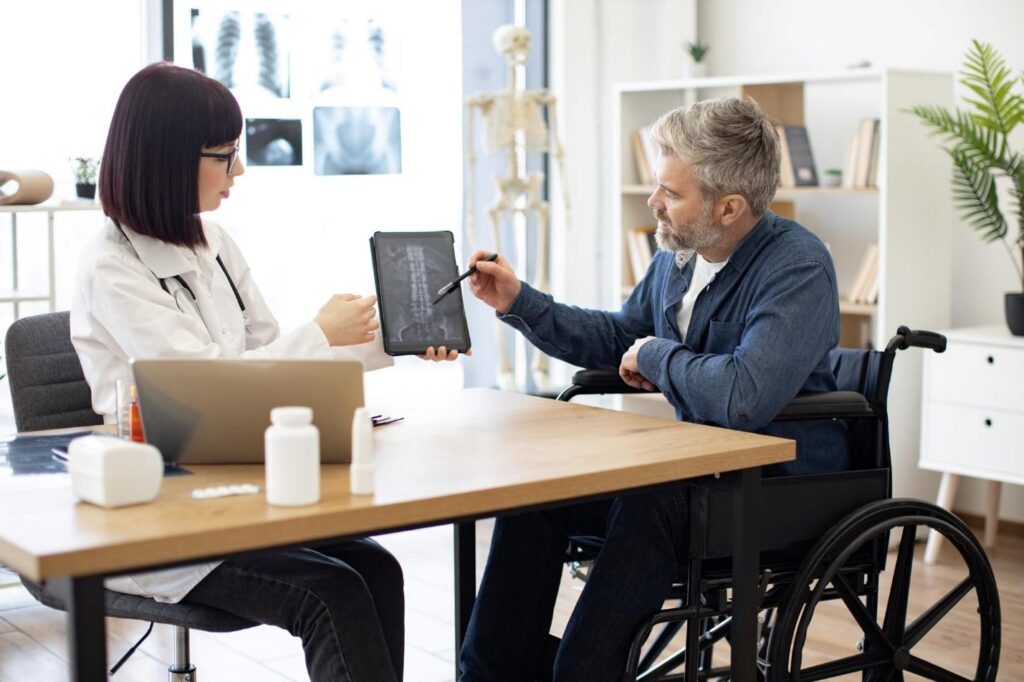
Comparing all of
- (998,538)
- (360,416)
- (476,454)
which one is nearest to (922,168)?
(998,538)

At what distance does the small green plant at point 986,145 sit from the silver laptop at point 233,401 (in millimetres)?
2626

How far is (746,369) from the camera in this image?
2.13m

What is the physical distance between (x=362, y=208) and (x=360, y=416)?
124 inches

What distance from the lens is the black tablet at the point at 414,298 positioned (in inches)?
87.3

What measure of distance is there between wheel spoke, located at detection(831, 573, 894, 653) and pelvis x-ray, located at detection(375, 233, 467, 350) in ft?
2.52

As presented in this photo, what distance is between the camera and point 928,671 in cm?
232

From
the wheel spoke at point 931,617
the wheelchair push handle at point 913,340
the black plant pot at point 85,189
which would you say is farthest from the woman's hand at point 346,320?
the black plant pot at point 85,189

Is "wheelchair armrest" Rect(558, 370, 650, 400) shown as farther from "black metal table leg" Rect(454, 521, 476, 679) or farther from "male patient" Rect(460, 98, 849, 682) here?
"black metal table leg" Rect(454, 521, 476, 679)

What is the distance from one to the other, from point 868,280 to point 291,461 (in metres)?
3.12

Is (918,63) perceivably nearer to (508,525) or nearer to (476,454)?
(508,525)

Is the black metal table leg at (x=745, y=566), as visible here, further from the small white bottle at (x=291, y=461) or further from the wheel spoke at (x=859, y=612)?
the small white bottle at (x=291, y=461)

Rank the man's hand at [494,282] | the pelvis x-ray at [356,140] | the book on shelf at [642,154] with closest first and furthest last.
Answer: the man's hand at [494,282] → the pelvis x-ray at [356,140] → the book on shelf at [642,154]

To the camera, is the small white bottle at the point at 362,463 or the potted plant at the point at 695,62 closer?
the small white bottle at the point at 362,463

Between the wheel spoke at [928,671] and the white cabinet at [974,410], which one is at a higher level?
the white cabinet at [974,410]
